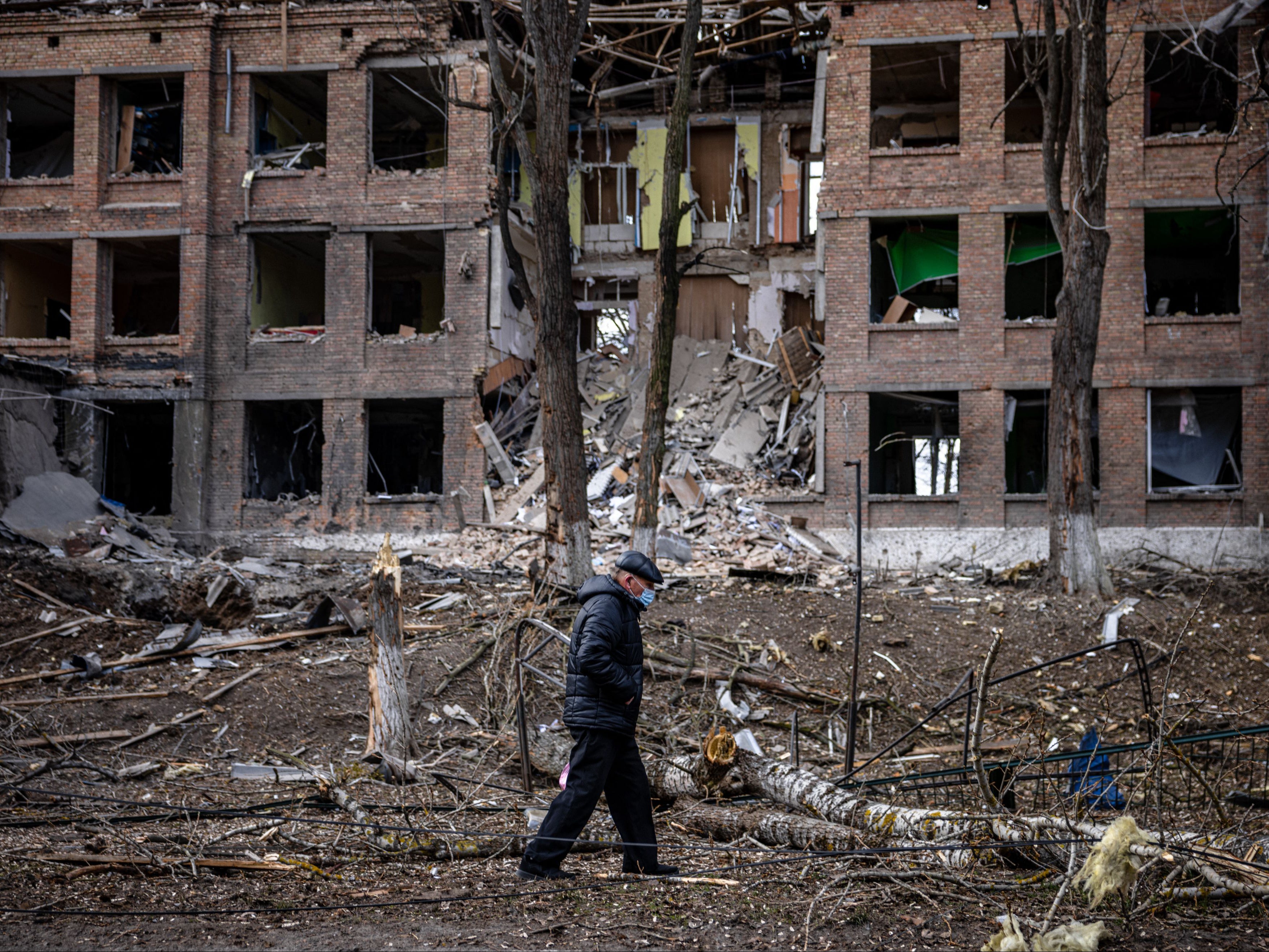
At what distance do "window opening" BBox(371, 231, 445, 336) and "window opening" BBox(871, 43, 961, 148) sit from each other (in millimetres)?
10246

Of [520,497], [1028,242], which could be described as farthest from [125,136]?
[1028,242]

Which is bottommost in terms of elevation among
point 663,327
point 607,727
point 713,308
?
point 607,727

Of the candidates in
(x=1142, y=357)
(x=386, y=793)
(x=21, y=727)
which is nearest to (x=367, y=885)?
(x=386, y=793)

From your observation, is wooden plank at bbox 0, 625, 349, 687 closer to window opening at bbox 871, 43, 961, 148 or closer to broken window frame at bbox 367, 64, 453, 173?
broken window frame at bbox 367, 64, 453, 173

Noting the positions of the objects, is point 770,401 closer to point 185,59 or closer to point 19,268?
point 185,59

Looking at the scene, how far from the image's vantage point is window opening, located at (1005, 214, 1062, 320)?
1983cm

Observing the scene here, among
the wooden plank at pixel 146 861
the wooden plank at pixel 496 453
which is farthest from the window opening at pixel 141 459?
the wooden plank at pixel 146 861

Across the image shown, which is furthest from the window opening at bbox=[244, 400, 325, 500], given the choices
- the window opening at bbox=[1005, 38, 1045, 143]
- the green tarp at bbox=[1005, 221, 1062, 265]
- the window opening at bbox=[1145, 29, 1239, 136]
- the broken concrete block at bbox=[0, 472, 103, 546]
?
the window opening at bbox=[1145, 29, 1239, 136]

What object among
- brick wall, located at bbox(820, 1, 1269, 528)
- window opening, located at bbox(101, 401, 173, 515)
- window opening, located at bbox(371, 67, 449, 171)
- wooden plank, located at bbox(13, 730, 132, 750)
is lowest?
wooden plank, located at bbox(13, 730, 132, 750)

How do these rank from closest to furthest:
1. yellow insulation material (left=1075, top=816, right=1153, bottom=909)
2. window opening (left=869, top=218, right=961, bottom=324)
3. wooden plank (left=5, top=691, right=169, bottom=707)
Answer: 1. yellow insulation material (left=1075, top=816, right=1153, bottom=909)
2. wooden plank (left=5, top=691, right=169, bottom=707)
3. window opening (left=869, top=218, right=961, bottom=324)

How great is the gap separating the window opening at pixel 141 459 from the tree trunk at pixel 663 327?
46.2 ft

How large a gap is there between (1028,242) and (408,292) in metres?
14.1

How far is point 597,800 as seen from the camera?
18.1ft

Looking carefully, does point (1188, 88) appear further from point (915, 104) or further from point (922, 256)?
point (922, 256)
